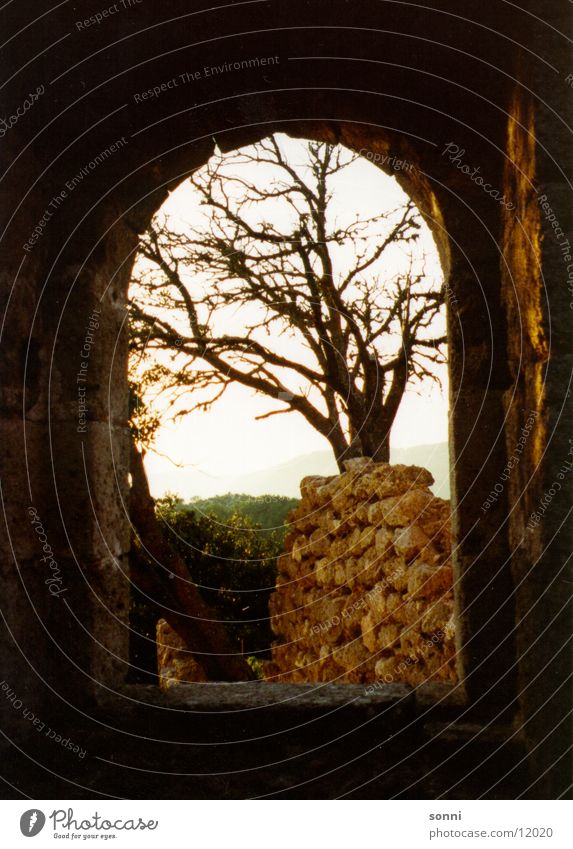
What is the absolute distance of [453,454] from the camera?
226cm

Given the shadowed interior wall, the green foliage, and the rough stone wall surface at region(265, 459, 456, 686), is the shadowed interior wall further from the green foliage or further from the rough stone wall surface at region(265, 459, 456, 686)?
the green foliage

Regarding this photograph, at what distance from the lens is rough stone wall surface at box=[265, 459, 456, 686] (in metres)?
4.12

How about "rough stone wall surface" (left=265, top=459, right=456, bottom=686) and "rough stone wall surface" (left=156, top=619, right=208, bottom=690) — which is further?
"rough stone wall surface" (left=156, top=619, right=208, bottom=690)

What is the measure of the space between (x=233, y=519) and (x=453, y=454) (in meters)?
6.98

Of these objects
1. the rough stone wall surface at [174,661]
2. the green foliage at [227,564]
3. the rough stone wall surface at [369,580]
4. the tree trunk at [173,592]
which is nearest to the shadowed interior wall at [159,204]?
the rough stone wall surface at [369,580]

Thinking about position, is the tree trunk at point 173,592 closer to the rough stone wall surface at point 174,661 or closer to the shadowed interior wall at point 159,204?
the rough stone wall surface at point 174,661

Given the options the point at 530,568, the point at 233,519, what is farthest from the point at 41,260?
the point at 233,519

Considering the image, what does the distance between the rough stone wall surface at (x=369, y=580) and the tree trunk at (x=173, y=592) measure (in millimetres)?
853

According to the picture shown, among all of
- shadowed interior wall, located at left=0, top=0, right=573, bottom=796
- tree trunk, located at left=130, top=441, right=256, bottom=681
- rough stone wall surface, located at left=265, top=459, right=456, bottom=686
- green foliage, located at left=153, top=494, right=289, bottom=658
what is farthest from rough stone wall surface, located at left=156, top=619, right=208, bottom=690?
shadowed interior wall, located at left=0, top=0, right=573, bottom=796

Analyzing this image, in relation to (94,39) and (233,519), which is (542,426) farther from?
(233,519)

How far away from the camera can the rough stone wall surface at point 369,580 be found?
412 centimetres

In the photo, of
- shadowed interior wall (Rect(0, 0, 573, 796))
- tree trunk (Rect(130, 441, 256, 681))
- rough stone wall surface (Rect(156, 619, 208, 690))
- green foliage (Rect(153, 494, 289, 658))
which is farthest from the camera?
green foliage (Rect(153, 494, 289, 658))

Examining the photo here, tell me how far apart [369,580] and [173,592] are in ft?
5.22

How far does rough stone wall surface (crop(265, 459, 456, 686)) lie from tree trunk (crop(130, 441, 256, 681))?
853 millimetres
